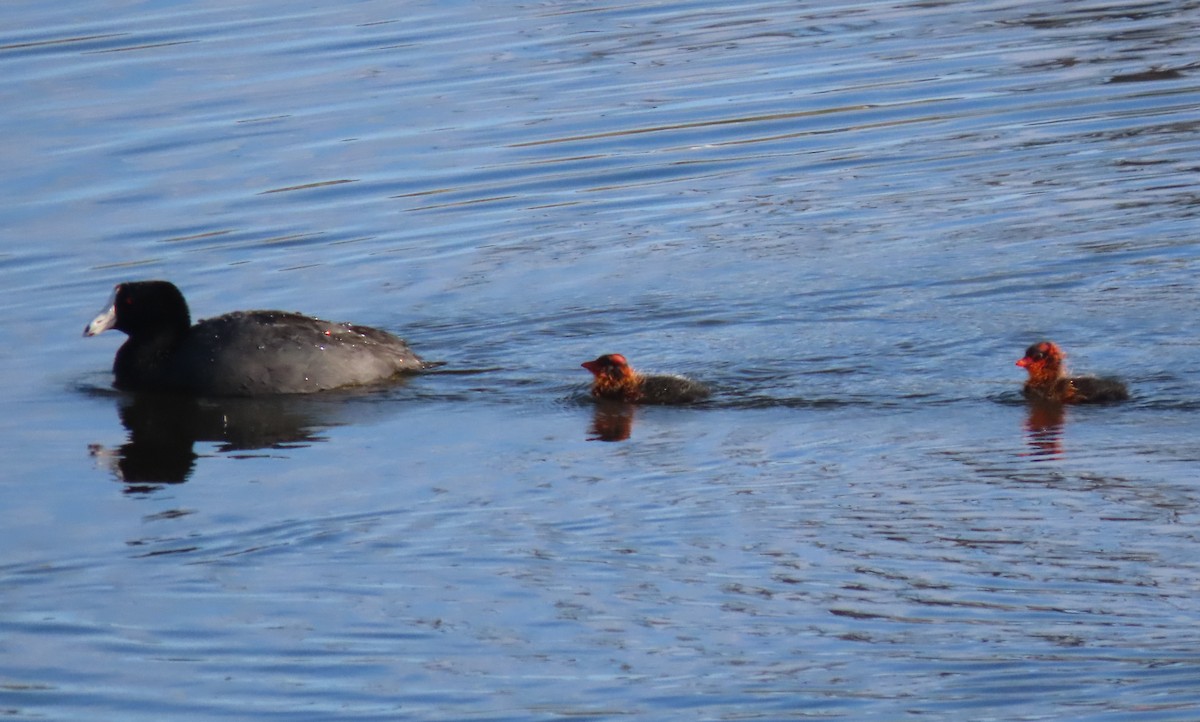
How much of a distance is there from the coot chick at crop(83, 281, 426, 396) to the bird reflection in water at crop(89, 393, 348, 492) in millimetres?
109

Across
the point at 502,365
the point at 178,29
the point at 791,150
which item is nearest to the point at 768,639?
the point at 502,365

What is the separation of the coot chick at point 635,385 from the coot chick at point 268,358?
60.9 inches

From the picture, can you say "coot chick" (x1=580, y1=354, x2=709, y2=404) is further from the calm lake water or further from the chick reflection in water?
the calm lake water

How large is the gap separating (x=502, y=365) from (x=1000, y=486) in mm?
4142

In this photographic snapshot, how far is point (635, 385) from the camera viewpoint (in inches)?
475

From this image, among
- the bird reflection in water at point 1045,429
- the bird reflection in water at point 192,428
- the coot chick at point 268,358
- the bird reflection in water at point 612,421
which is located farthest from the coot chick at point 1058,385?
the bird reflection in water at point 192,428

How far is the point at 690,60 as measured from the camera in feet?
72.4

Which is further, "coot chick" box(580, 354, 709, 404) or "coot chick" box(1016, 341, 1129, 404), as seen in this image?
"coot chick" box(580, 354, 709, 404)

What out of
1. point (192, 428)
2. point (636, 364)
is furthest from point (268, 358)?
point (636, 364)

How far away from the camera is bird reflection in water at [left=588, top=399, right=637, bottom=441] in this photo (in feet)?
37.7

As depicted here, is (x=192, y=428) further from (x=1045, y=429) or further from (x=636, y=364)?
(x=1045, y=429)

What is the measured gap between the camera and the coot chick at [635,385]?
12.0 metres

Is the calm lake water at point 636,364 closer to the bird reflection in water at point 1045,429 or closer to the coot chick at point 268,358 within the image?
the bird reflection in water at point 1045,429

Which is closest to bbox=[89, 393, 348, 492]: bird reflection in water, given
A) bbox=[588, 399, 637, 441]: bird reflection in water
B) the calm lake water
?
the calm lake water
